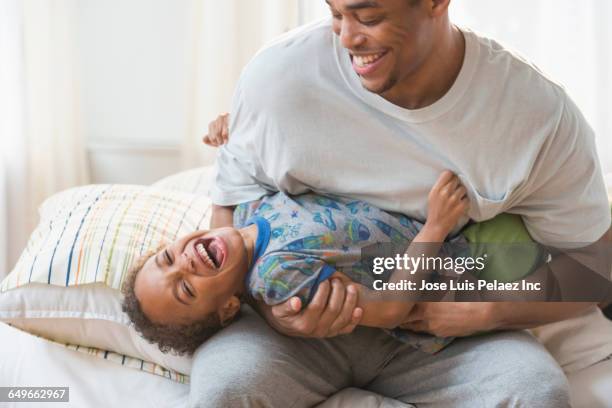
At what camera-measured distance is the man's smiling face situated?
156 cm

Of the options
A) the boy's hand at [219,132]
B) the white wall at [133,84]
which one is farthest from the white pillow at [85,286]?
the white wall at [133,84]

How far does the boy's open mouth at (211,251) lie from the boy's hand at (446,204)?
1.36 ft

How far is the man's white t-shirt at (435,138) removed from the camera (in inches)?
67.7

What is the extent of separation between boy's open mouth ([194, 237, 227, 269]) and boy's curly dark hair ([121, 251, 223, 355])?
11cm

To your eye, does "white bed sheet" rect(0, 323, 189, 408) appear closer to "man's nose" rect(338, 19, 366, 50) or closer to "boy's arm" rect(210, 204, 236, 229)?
"boy's arm" rect(210, 204, 236, 229)

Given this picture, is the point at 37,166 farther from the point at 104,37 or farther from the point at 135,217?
the point at 135,217

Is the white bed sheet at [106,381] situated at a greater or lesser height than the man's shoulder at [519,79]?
lesser

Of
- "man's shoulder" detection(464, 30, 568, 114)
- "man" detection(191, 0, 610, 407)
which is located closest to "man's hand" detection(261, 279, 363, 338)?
"man" detection(191, 0, 610, 407)

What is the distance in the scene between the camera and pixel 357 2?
1.54 m

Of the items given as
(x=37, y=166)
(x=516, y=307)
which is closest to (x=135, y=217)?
(x=516, y=307)

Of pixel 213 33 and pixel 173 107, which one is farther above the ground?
pixel 213 33

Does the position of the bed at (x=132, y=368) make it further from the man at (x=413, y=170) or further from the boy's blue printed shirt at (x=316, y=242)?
the boy's blue printed shirt at (x=316, y=242)

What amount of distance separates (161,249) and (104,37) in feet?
5.07

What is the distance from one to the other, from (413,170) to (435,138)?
0.27ft
